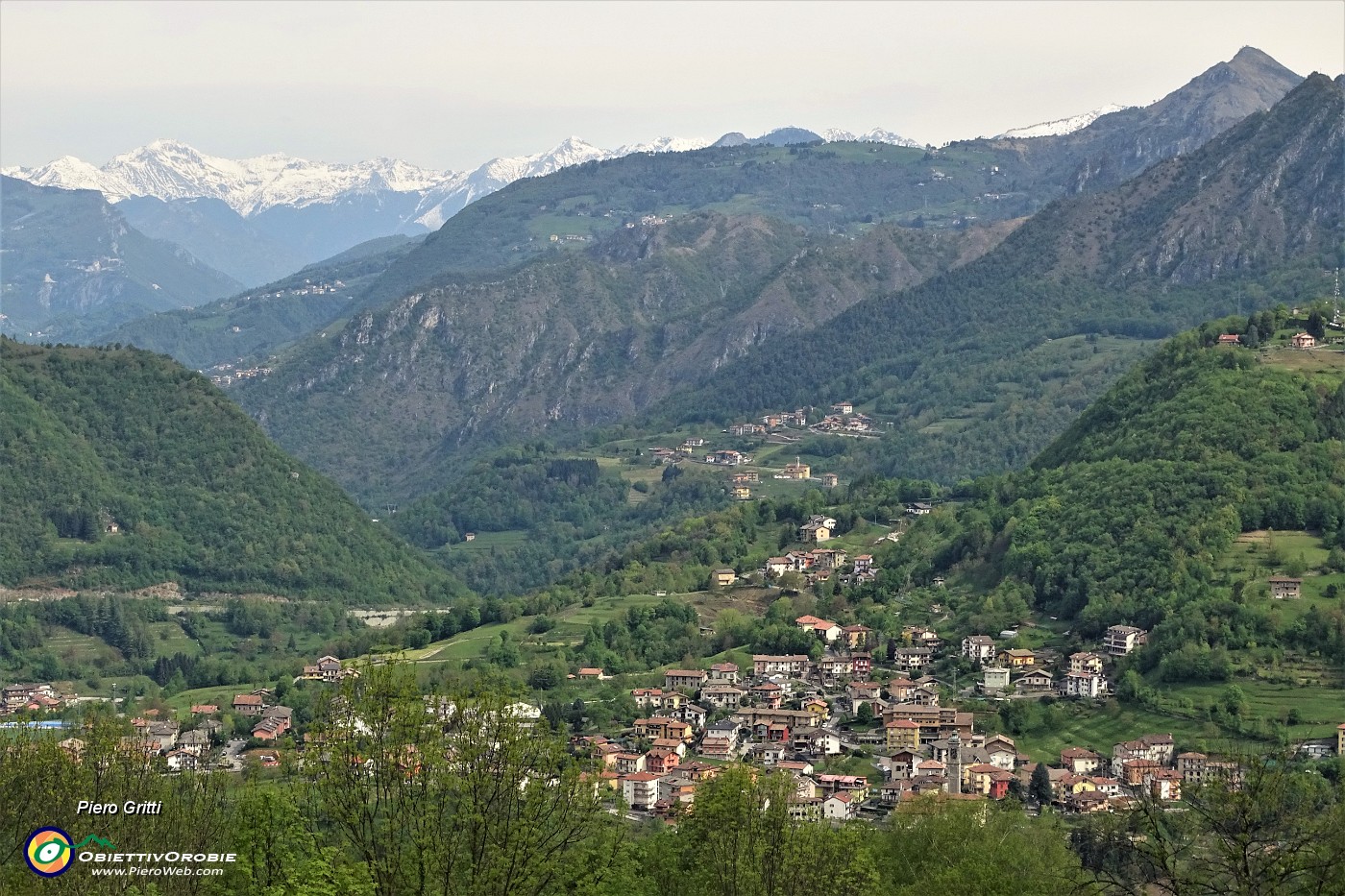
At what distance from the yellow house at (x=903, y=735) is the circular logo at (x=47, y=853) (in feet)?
164

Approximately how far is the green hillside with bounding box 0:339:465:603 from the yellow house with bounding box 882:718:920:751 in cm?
7960

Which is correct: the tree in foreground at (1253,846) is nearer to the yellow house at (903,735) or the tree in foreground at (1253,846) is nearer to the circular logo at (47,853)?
the circular logo at (47,853)

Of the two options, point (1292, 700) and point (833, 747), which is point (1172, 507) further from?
point (833, 747)

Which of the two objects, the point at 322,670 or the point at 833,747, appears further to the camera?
the point at 322,670

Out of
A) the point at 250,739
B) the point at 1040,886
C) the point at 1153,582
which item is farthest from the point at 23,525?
the point at 1040,886

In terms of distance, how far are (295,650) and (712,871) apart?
308 ft

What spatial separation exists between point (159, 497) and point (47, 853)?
124 meters

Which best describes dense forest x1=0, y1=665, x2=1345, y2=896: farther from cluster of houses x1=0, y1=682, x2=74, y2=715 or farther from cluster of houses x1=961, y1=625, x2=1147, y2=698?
cluster of houses x1=0, y1=682, x2=74, y2=715

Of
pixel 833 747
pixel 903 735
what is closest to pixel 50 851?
pixel 833 747

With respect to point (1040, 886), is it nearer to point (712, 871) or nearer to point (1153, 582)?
point (712, 871)

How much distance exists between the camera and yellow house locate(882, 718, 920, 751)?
9019cm

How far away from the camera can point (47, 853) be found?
151 ft

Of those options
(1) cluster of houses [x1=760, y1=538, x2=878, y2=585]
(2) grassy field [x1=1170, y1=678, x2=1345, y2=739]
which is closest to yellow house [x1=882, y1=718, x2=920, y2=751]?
(2) grassy field [x1=1170, y1=678, x2=1345, y2=739]

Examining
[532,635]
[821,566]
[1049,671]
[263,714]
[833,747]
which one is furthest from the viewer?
[821,566]
